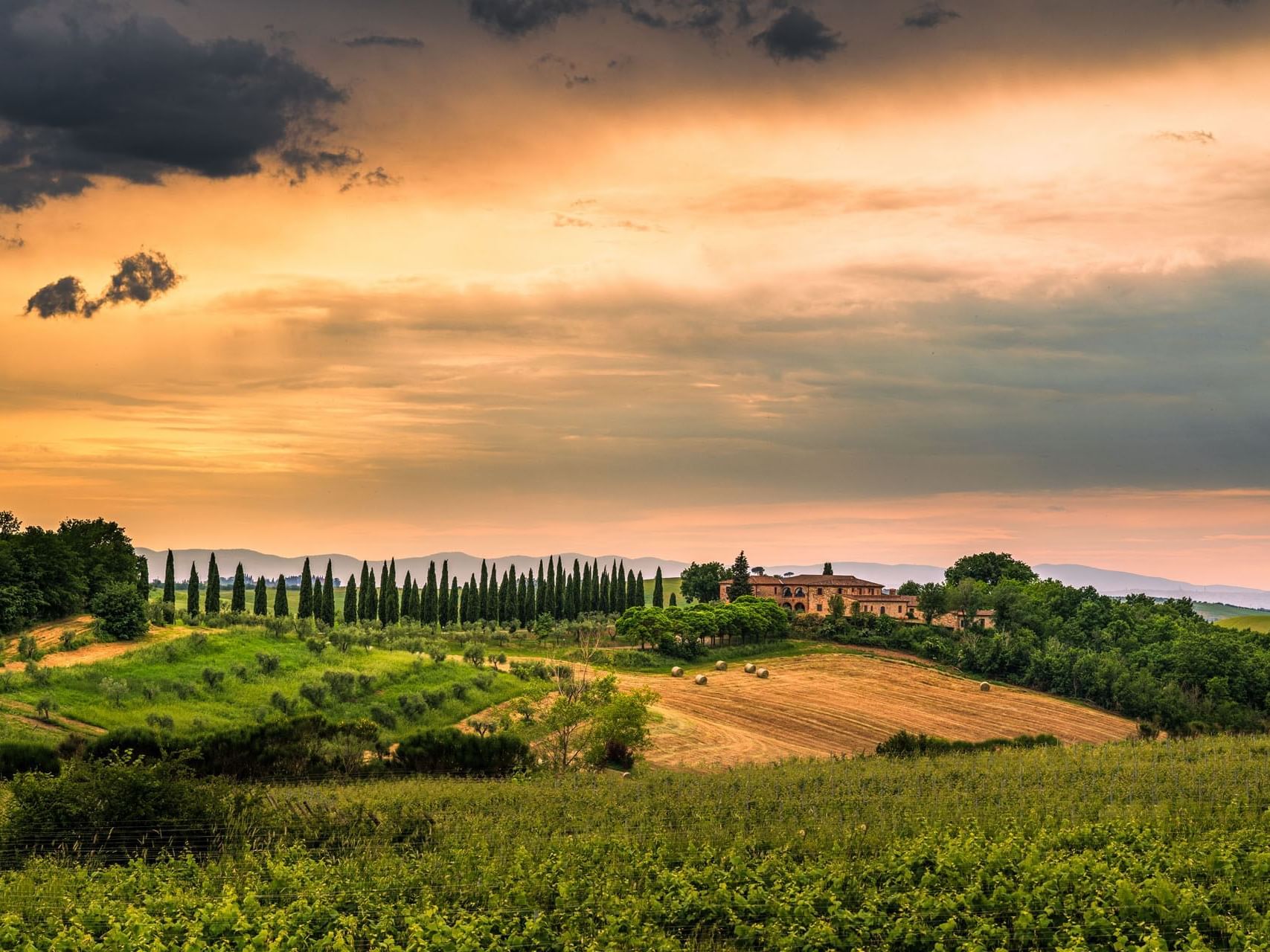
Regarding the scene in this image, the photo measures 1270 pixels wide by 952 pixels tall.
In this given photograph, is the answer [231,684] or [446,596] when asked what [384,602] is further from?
[231,684]

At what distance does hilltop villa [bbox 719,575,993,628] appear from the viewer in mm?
117188

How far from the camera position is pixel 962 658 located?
9381 centimetres

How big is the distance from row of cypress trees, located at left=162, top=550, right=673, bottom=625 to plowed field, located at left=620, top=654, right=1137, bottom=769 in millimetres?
29235

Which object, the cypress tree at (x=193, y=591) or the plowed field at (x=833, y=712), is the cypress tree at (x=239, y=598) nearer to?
the cypress tree at (x=193, y=591)

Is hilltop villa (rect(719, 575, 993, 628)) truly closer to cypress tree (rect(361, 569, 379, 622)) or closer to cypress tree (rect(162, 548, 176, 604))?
cypress tree (rect(361, 569, 379, 622))

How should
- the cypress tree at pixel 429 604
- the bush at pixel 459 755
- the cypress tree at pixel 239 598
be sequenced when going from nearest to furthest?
the bush at pixel 459 755, the cypress tree at pixel 239 598, the cypress tree at pixel 429 604

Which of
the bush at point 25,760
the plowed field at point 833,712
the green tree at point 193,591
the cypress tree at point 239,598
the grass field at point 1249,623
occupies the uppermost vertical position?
the green tree at point 193,591

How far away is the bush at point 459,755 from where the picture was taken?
137ft

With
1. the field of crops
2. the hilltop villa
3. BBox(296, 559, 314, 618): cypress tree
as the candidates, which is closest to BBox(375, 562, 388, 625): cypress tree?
BBox(296, 559, 314, 618): cypress tree

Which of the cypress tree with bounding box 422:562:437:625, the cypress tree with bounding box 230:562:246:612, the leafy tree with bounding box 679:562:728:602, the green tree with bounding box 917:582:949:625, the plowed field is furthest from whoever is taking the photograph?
the leafy tree with bounding box 679:562:728:602

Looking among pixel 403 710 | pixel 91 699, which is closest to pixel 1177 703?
pixel 403 710

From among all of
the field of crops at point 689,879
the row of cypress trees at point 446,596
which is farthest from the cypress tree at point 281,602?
the field of crops at point 689,879

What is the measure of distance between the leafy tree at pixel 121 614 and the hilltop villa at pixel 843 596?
72.7 metres

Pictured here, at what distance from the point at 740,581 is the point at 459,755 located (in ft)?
310
